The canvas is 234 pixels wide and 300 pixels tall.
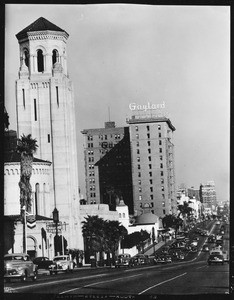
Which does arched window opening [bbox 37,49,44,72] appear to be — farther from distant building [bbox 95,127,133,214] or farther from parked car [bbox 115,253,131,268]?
parked car [bbox 115,253,131,268]

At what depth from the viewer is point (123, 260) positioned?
4009 cm

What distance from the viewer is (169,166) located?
113ft

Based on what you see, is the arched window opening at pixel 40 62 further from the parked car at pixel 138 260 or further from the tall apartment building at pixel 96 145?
the parked car at pixel 138 260

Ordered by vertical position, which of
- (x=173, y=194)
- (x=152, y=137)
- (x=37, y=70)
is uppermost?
(x=37, y=70)

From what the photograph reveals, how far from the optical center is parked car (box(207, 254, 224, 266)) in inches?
1368

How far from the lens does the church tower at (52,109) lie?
148 ft

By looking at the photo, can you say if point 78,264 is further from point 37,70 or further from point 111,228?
point 37,70

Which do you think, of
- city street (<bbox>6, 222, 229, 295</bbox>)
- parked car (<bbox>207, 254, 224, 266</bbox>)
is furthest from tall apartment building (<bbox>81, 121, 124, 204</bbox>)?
parked car (<bbox>207, 254, 224, 266</bbox>)

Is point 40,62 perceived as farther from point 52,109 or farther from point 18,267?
point 18,267

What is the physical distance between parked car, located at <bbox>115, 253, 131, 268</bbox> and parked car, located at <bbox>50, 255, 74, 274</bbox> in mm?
2385

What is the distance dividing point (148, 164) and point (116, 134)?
2781 millimetres

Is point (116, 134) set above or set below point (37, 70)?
below

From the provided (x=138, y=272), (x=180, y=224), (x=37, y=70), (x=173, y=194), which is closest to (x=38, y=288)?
(x=138, y=272)

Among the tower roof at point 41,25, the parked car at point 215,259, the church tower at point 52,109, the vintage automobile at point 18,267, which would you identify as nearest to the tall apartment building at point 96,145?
the church tower at point 52,109
